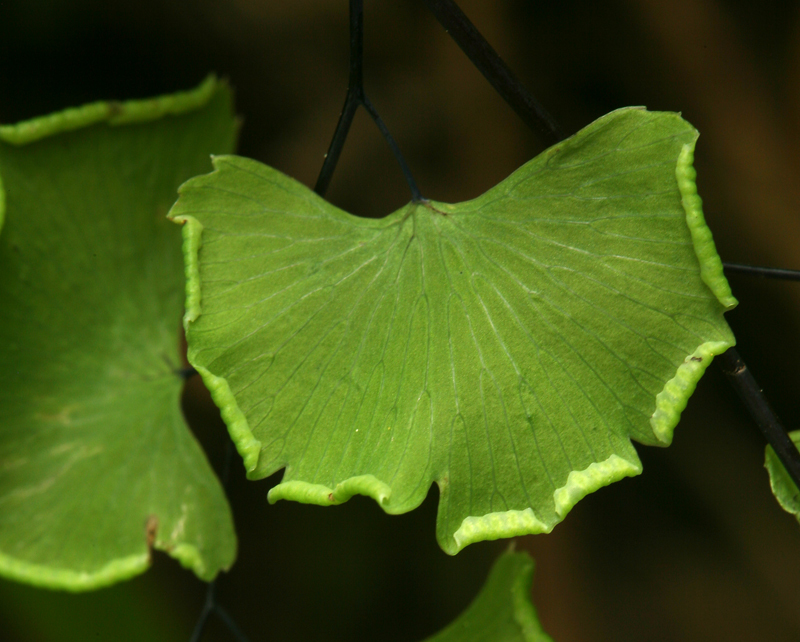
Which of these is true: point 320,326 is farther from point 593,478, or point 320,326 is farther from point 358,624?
point 358,624

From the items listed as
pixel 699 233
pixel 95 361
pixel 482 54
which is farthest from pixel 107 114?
pixel 699 233

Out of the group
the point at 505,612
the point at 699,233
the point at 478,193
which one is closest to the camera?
the point at 699,233

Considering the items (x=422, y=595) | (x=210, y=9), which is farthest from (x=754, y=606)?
(x=210, y=9)

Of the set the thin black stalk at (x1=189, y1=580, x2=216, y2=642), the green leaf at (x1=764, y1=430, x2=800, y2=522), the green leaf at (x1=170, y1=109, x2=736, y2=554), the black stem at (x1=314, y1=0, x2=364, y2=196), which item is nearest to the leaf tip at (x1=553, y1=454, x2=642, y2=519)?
the green leaf at (x1=170, y1=109, x2=736, y2=554)

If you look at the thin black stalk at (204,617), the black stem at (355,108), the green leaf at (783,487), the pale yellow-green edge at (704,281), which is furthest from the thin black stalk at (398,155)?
the thin black stalk at (204,617)

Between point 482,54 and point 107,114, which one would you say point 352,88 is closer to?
point 482,54

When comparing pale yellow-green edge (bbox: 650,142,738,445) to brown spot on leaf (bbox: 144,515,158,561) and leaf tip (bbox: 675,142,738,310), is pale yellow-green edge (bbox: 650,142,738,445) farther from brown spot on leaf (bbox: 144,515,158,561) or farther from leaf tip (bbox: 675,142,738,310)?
brown spot on leaf (bbox: 144,515,158,561)

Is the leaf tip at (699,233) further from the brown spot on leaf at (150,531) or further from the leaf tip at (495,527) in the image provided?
the brown spot on leaf at (150,531)
